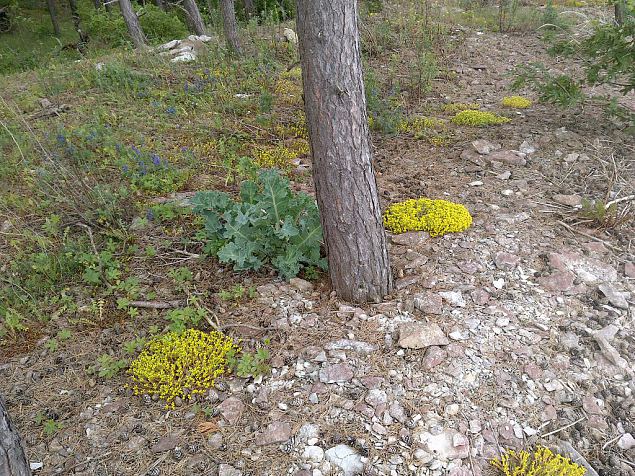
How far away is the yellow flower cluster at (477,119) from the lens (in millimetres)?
6254

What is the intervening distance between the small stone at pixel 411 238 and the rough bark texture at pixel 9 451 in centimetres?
303

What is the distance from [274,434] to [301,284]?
1.29m

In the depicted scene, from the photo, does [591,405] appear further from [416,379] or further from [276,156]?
[276,156]

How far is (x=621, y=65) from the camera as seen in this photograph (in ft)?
15.9

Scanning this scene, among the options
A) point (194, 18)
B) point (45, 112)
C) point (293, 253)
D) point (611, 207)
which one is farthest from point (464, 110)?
point (194, 18)

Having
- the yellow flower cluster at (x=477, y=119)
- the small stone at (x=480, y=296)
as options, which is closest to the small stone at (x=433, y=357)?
the small stone at (x=480, y=296)

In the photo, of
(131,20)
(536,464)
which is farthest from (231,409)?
(131,20)

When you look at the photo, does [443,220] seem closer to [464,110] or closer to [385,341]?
[385,341]

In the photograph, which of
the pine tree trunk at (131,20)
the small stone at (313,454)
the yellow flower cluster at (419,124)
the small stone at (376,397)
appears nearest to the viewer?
the small stone at (313,454)

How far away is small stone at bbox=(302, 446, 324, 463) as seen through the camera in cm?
248

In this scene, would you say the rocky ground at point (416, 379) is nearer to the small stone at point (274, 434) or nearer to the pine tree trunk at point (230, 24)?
the small stone at point (274, 434)

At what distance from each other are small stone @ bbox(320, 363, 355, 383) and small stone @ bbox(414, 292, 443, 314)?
0.77 metres

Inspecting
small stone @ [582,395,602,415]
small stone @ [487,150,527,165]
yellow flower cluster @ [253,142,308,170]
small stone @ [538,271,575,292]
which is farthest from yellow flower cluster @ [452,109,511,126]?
small stone @ [582,395,602,415]

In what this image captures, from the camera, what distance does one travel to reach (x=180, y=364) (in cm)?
294
